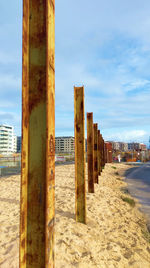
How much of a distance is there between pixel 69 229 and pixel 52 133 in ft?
9.03

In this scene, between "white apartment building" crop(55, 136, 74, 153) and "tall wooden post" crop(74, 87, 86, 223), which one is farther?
"white apartment building" crop(55, 136, 74, 153)

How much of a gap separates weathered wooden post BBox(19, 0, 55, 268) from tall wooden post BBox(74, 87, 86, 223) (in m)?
2.57

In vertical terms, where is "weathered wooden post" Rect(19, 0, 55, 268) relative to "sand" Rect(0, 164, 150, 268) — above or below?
above

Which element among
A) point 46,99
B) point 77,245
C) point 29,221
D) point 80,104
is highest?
point 80,104

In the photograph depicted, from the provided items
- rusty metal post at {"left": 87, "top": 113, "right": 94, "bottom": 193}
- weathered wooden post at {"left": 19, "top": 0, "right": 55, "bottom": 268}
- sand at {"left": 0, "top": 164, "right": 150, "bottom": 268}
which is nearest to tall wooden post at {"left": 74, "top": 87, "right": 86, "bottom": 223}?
sand at {"left": 0, "top": 164, "right": 150, "bottom": 268}

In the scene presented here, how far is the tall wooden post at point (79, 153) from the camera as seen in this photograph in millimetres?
4042

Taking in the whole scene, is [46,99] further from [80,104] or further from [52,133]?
[80,104]

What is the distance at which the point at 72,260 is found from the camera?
2607 millimetres

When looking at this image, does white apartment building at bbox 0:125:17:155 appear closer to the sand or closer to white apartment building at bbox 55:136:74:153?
white apartment building at bbox 55:136:74:153

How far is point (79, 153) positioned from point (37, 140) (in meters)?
2.76

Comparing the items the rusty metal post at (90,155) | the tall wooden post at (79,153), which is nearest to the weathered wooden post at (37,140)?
the tall wooden post at (79,153)

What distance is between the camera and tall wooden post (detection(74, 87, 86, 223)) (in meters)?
4.04

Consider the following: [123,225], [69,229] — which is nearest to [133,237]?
[123,225]

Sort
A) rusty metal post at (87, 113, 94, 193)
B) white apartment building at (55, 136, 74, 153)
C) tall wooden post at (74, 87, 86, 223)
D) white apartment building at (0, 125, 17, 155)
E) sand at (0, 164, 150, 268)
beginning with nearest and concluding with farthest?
sand at (0, 164, 150, 268)
tall wooden post at (74, 87, 86, 223)
rusty metal post at (87, 113, 94, 193)
white apartment building at (0, 125, 17, 155)
white apartment building at (55, 136, 74, 153)
